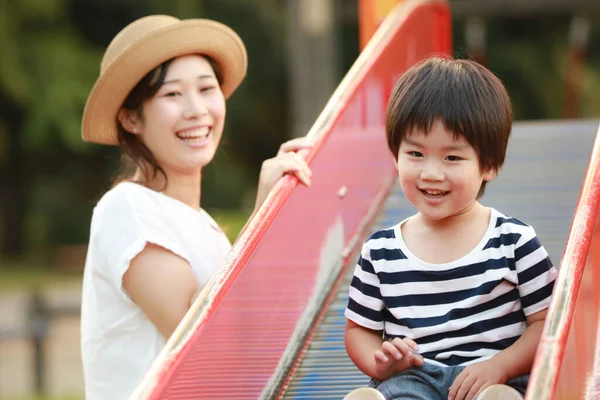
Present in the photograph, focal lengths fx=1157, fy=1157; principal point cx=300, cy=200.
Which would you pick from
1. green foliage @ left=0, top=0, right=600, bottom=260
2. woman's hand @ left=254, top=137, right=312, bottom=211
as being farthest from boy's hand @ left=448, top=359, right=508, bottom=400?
green foliage @ left=0, top=0, right=600, bottom=260

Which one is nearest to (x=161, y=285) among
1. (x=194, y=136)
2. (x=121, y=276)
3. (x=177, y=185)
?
(x=121, y=276)

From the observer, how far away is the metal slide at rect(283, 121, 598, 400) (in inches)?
154

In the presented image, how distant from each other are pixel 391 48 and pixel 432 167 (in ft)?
9.51

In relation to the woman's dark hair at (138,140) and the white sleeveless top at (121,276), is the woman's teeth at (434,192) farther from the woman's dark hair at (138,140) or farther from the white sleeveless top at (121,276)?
the woman's dark hair at (138,140)

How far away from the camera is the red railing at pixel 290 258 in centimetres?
315

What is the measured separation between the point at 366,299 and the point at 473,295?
0.30 meters

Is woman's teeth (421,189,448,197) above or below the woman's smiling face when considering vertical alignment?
below

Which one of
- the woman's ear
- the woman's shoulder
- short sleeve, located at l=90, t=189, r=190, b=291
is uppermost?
the woman's ear

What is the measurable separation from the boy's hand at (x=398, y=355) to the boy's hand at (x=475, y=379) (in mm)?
115

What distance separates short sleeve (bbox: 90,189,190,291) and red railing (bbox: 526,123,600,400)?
1.30 metres

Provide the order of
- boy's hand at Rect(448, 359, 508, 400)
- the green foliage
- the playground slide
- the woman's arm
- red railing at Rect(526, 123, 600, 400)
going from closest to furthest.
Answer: red railing at Rect(526, 123, 600, 400), boy's hand at Rect(448, 359, 508, 400), the playground slide, the woman's arm, the green foliage

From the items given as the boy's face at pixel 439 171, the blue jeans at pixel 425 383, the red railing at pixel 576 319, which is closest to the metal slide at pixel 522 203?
the red railing at pixel 576 319

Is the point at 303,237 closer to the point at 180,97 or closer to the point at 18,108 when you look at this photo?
the point at 180,97

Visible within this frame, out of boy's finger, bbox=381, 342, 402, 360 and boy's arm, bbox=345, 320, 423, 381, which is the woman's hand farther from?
boy's finger, bbox=381, 342, 402, 360
